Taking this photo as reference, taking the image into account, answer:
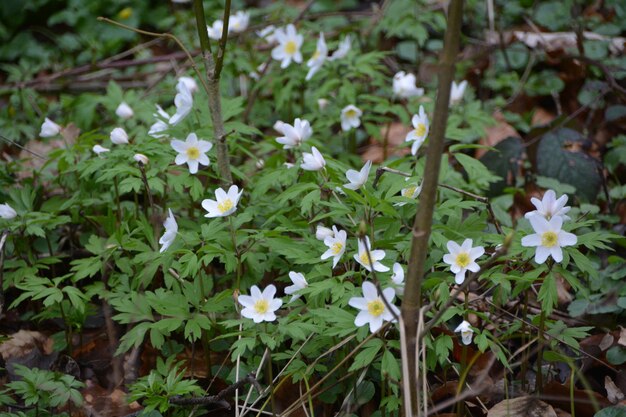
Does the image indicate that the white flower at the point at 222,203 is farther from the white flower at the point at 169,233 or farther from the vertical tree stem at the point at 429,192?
the vertical tree stem at the point at 429,192

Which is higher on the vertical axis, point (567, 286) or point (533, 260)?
point (533, 260)

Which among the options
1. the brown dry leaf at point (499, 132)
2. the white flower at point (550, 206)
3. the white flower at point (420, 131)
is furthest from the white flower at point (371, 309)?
the brown dry leaf at point (499, 132)

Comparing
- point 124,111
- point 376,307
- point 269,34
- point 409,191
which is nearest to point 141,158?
point 124,111

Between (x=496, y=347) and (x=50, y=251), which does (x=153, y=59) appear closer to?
(x=50, y=251)

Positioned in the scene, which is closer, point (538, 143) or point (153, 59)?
point (538, 143)

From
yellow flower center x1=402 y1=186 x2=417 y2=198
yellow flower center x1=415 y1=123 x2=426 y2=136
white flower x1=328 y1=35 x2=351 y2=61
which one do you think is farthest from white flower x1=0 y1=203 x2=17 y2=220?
white flower x1=328 y1=35 x2=351 y2=61

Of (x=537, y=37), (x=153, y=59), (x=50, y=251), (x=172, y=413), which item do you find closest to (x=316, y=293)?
(x=172, y=413)
